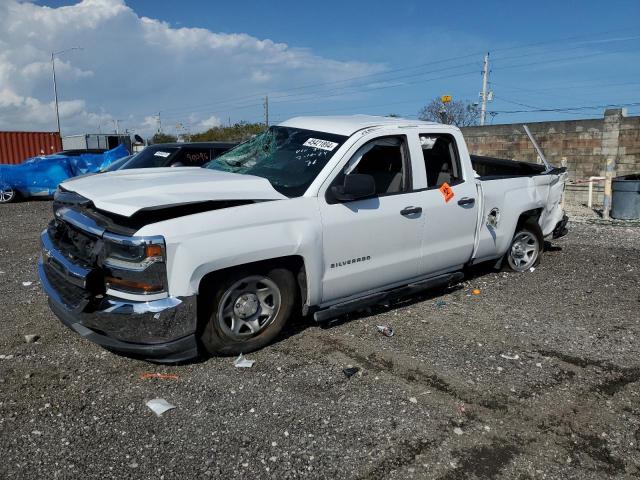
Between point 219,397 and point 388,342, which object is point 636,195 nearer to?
point 388,342

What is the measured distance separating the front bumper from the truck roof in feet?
7.20

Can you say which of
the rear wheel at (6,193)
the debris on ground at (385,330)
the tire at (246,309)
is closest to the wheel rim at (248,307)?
the tire at (246,309)

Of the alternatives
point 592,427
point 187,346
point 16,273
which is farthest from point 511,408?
point 16,273

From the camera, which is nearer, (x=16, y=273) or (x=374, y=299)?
(x=374, y=299)

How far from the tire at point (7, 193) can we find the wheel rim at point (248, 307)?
1468 centimetres

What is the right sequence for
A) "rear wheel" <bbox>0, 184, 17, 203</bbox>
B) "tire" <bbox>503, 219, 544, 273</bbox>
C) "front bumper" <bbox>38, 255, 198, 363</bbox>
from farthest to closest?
"rear wheel" <bbox>0, 184, 17, 203</bbox>
"tire" <bbox>503, 219, 544, 273</bbox>
"front bumper" <bbox>38, 255, 198, 363</bbox>

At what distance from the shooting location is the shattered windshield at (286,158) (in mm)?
4508

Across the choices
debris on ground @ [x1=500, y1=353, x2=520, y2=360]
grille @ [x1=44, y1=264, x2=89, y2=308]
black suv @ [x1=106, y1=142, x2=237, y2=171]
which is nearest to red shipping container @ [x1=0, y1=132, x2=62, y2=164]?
black suv @ [x1=106, y1=142, x2=237, y2=171]

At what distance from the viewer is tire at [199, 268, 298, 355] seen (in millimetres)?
3947

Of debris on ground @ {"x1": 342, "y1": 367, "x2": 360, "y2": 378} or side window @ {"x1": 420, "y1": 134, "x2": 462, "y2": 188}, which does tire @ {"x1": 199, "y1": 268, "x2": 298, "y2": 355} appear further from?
side window @ {"x1": 420, "y1": 134, "x2": 462, "y2": 188}

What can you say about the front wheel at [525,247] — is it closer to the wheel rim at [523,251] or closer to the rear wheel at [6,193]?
the wheel rim at [523,251]

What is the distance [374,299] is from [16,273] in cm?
489

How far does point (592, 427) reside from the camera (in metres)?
3.35

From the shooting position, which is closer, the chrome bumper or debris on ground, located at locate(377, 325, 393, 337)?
the chrome bumper
